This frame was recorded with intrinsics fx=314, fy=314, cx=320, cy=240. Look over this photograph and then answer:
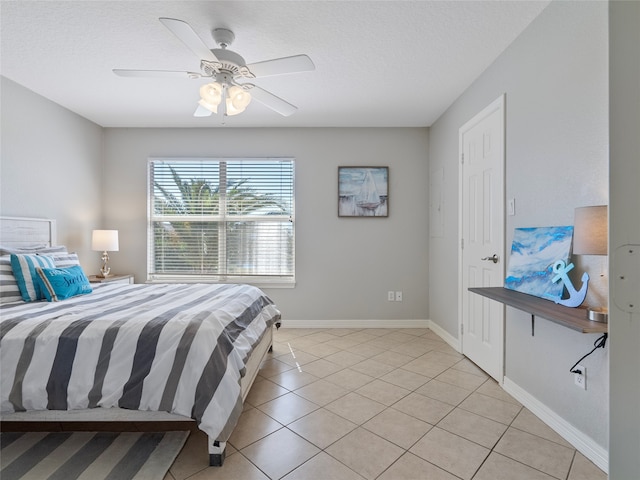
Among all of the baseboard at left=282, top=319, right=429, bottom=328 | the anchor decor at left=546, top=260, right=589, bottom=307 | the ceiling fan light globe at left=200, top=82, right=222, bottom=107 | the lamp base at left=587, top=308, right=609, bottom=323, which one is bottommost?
the baseboard at left=282, top=319, right=429, bottom=328

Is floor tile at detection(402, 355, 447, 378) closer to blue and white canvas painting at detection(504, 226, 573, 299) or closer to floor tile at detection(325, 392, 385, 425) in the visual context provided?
floor tile at detection(325, 392, 385, 425)

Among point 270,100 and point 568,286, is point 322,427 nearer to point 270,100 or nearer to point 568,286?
point 568,286

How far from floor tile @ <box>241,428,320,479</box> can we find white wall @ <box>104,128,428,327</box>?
229cm

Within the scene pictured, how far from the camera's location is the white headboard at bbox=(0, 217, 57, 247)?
2733mm

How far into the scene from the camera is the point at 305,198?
4.10m

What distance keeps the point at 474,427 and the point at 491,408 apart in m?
0.31

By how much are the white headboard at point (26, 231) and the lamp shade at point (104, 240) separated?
0.36m

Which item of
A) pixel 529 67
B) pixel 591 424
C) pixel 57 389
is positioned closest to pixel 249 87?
pixel 529 67

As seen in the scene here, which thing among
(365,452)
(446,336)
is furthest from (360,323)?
(365,452)

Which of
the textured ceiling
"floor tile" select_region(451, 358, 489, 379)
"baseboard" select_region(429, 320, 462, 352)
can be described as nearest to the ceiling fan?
the textured ceiling

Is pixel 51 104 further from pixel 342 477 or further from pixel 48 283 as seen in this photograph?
pixel 342 477

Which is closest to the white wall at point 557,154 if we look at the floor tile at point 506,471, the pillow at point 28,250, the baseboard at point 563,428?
the baseboard at point 563,428

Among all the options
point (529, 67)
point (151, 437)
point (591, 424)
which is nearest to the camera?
point (591, 424)

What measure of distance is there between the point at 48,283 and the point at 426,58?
10.9 ft
